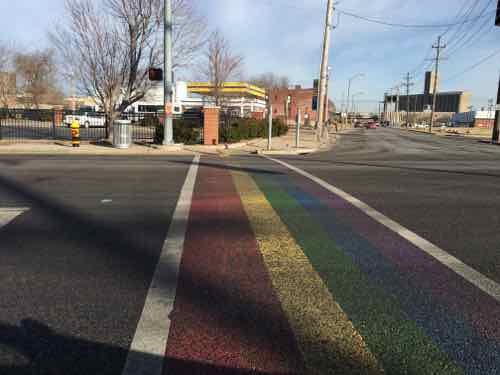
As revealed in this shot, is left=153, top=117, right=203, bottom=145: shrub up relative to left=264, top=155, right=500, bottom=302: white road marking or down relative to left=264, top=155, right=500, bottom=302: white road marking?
up

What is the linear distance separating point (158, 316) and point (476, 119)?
402 feet

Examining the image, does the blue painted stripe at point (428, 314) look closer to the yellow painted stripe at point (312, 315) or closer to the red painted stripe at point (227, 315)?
the yellow painted stripe at point (312, 315)

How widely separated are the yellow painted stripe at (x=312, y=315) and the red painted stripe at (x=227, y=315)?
9 cm

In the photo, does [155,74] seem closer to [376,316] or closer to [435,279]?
[435,279]

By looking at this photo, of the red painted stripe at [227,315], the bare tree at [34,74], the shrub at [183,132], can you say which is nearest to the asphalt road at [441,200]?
the red painted stripe at [227,315]

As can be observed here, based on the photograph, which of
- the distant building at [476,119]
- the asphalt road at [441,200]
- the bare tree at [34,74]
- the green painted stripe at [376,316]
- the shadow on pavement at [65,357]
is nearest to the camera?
the shadow on pavement at [65,357]

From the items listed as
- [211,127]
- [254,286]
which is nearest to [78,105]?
[211,127]

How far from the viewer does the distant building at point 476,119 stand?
97506 millimetres

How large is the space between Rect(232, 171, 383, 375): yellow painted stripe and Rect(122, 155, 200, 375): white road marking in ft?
2.96

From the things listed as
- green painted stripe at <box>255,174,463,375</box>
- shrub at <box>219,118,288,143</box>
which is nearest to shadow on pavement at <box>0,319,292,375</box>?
green painted stripe at <box>255,174,463,375</box>

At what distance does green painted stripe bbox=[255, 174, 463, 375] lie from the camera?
2.38 metres

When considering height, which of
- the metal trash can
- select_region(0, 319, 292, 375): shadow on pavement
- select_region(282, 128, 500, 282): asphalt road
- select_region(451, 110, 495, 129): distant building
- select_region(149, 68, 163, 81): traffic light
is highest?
select_region(451, 110, 495, 129): distant building

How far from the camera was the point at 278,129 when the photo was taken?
33.4 m

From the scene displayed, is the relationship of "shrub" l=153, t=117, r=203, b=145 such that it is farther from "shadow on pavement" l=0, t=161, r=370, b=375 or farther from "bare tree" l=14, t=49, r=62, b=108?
"bare tree" l=14, t=49, r=62, b=108
